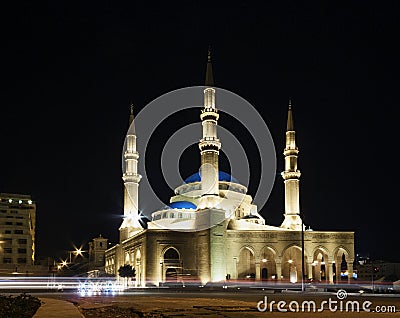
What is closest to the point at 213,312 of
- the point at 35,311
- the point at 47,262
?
the point at 35,311

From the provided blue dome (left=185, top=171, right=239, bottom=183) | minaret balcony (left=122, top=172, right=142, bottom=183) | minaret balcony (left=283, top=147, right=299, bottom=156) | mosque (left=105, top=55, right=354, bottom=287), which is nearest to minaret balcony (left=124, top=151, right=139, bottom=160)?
mosque (left=105, top=55, right=354, bottom=287)

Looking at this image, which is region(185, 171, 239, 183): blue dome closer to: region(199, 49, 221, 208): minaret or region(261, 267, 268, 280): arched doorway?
region(199, 49, 221, 208): minaret

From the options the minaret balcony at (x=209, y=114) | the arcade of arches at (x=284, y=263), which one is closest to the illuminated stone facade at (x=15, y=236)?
the arcade of arches at (x=284, y=263)

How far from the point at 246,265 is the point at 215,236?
612 cm

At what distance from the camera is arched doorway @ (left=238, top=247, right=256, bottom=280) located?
173 ft

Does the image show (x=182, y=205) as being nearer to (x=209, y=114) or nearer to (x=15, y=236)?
(x=209, y=114)

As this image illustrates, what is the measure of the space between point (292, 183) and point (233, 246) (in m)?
10.3

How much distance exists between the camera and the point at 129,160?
60.2 meters

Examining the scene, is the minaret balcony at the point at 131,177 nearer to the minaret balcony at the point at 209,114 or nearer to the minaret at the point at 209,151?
the minaret at the point at 209,151

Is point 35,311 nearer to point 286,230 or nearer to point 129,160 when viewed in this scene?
point 286,230

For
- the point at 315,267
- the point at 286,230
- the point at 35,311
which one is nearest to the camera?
the point at 35,311

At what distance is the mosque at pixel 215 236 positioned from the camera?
162ft

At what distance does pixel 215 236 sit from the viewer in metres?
49.0

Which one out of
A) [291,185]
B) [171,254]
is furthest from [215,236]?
[291,185]
